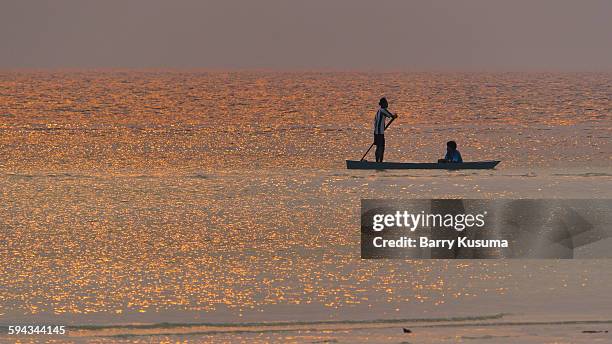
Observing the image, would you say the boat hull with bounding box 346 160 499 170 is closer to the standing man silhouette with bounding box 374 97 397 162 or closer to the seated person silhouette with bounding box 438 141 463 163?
the seated person silhouette with bounding box 438 141 463 163

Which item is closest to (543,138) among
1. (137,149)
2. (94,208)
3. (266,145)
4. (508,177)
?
(266,145)

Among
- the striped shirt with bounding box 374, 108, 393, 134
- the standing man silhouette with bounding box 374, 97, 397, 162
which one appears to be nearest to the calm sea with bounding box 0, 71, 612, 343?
the standing man silhouette with bounding box 374, 97, 397, 162

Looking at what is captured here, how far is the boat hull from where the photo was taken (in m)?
32.3

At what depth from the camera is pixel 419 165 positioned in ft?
107

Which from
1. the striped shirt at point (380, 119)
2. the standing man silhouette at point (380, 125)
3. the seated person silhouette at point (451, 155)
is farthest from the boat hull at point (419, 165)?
the striped shirt at point (380, 119)

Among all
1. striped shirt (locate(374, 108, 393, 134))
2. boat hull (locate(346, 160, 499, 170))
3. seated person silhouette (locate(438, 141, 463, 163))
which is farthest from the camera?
striped shirt (locate(374, 108, 393, 134))

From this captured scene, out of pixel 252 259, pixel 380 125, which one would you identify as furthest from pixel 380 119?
pixel 252 259

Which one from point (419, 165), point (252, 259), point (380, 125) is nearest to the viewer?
point (252, 259)

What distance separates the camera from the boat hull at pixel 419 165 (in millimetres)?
32344

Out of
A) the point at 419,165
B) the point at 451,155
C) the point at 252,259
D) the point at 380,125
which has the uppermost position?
the point at 380,125

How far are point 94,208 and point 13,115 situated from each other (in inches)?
2840

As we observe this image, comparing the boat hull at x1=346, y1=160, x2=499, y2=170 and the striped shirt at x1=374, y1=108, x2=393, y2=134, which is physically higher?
the striped shirt at x1=374, y1=108, x2=393, y2=134

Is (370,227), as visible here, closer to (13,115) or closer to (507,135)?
(507,135)

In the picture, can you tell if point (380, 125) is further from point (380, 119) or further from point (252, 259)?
point (252, 259)
